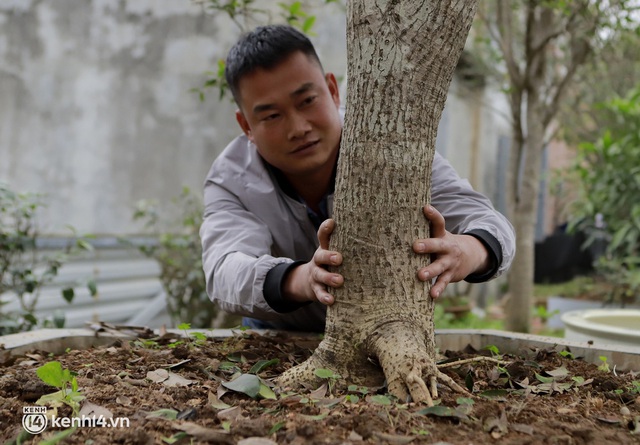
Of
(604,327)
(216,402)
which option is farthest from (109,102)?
(216,402)

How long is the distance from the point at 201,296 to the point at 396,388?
2.90m

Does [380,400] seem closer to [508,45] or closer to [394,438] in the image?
[394,438]

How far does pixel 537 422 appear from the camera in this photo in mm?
1150

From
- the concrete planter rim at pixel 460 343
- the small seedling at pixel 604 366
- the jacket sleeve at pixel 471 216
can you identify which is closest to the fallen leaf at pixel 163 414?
the concrete planter rim at pixel 460 343

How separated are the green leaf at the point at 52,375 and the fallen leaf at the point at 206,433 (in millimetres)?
358

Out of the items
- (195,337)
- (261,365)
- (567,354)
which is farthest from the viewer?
(195,337)

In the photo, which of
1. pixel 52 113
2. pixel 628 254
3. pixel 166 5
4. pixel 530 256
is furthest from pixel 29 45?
pixel 628 254

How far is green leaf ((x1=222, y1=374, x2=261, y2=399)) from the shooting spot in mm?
1289

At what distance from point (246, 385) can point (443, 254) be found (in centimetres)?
55

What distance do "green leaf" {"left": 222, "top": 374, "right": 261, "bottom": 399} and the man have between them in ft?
0.79

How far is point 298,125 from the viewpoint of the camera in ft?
6.37

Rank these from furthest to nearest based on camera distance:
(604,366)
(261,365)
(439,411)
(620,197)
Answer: (620,197) → (604,366) → (261,365) → (439,411)

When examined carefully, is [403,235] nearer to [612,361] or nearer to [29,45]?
[612,361]

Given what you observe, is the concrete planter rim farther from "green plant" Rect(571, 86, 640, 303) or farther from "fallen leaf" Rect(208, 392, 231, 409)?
"green plant" Rect(571, 86, 640, 303)
